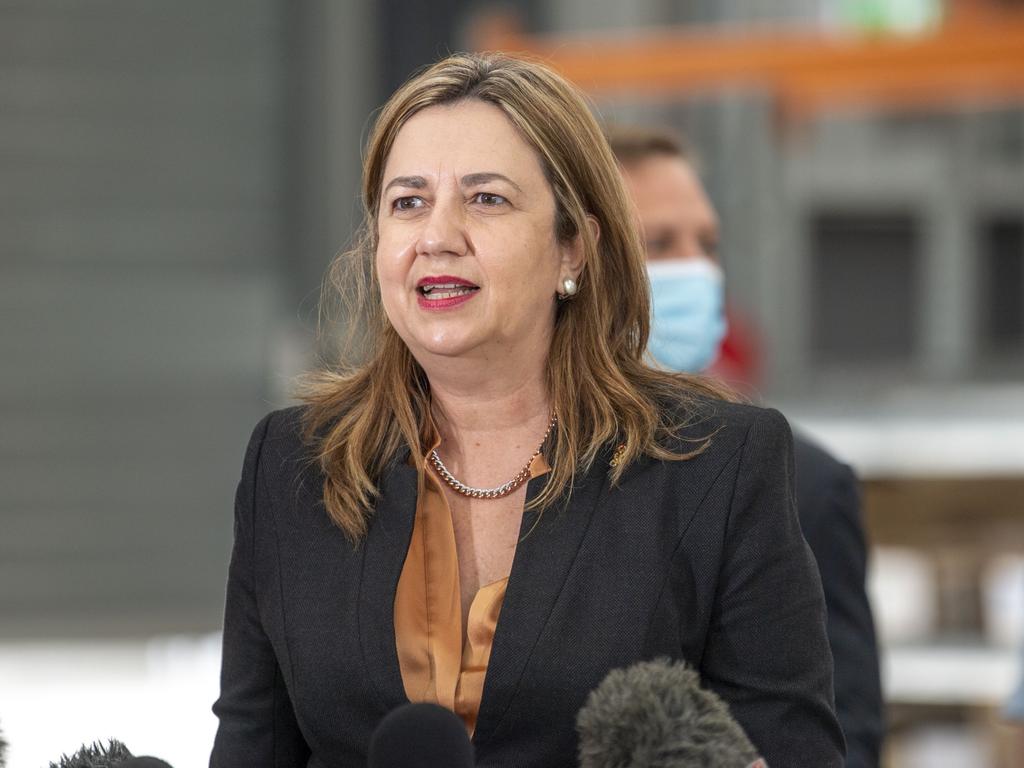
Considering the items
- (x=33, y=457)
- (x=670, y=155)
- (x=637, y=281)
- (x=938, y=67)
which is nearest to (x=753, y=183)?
(x=938, y=67)

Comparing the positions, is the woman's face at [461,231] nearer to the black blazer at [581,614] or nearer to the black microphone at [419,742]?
the black blazer at [581,614]

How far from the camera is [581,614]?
1.47 metres

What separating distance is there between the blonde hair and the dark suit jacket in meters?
0.46

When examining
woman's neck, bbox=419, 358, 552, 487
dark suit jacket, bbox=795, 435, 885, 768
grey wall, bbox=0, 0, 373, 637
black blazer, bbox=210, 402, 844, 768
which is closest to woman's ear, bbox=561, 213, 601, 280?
woman's neck, bbox=419, 358, 552, 487

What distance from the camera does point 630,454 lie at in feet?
5.09

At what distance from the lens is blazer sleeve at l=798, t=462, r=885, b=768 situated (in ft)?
6.57

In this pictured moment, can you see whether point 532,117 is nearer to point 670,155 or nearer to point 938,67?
point 670,155

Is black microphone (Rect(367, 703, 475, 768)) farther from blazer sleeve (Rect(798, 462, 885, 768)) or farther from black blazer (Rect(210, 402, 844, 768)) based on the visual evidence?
blazer sleeve (Rect(798, 462, 885, 768))

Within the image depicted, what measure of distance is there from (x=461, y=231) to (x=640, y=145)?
0.97m

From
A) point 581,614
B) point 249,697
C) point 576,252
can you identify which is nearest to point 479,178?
point 576,252

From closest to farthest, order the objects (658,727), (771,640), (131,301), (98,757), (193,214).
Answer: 1. (658,727)
2. (98,757)
3. (771,640)
4. (131,301)
5. (193,214)

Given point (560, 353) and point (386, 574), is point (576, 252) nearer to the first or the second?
point (560, 353)

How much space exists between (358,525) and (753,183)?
5551 mm

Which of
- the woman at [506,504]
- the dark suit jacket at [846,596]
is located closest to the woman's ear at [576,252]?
the woman at [506,504]
